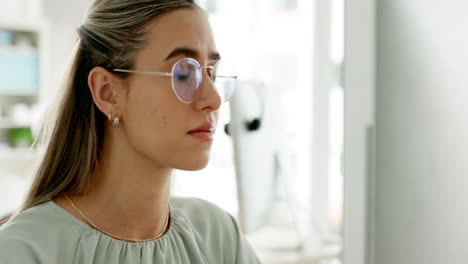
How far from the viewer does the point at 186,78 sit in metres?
1.09

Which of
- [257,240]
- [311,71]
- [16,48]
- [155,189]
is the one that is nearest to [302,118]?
[311,71]

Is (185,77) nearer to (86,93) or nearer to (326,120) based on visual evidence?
(86,93)

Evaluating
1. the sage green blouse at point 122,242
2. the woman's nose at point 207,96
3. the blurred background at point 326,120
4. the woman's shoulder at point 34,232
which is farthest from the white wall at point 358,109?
the woman's shoulder at point 34,232

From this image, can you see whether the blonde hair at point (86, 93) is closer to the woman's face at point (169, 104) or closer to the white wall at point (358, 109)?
the woman's face at point (169, 104)

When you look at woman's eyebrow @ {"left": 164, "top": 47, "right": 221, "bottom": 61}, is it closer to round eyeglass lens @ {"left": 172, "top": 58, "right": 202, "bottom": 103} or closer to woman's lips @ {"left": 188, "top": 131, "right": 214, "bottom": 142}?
round eyeglass lens @ {"left": 172, "top": 58, "right": 202, "bottom": 103}

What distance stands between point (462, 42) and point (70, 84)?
761 millimetres

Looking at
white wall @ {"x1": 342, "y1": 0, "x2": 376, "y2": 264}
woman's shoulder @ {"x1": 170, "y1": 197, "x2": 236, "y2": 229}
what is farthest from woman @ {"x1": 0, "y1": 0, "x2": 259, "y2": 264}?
white wall @ {"x1": 342, "y1": 0, "x2": 376, "y2": 264}

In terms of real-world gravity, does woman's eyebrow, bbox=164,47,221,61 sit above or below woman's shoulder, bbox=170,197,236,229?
above

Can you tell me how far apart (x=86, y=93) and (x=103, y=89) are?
0.07m

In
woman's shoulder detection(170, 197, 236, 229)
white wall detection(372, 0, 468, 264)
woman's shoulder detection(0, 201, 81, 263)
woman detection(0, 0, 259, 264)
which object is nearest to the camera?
white wall detection(372, 0, 468, 264)

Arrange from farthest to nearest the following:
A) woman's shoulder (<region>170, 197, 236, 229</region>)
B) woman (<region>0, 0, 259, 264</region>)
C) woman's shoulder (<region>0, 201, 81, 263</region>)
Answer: woman's shoulder (<region>170, 197, 236, 229</region>)
woman (<region>0, 0, 259, 264</region>)
woman's shoulder (<region>0, 201, 81, 263</region>)

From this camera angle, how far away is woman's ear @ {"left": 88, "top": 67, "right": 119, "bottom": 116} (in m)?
1.13

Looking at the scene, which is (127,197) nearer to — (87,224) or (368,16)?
(87,224)

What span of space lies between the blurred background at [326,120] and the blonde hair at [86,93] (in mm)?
93
